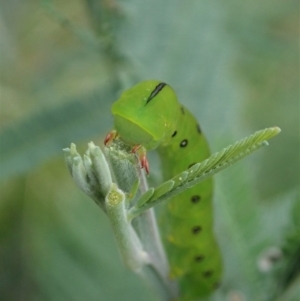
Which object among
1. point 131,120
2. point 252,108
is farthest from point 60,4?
point 131,120

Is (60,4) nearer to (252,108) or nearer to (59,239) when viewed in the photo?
(252,108)

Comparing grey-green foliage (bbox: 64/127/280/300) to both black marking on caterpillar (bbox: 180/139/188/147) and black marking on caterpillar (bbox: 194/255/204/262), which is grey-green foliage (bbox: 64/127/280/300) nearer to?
black marking on caterpillar (bbox: 180/139/188/147)

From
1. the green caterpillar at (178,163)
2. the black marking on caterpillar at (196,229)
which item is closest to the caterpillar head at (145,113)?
the green caterpillar at (178,163)

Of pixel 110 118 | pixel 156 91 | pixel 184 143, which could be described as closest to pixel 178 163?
pixel 184 143

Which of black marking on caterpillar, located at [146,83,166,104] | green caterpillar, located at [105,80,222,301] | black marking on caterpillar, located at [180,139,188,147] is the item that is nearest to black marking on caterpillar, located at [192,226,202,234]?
green caterpillar, located at [105,80,222,301]

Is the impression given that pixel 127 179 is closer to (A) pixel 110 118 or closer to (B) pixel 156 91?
(B) pixel 156 91

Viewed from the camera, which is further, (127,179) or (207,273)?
(207,273)
